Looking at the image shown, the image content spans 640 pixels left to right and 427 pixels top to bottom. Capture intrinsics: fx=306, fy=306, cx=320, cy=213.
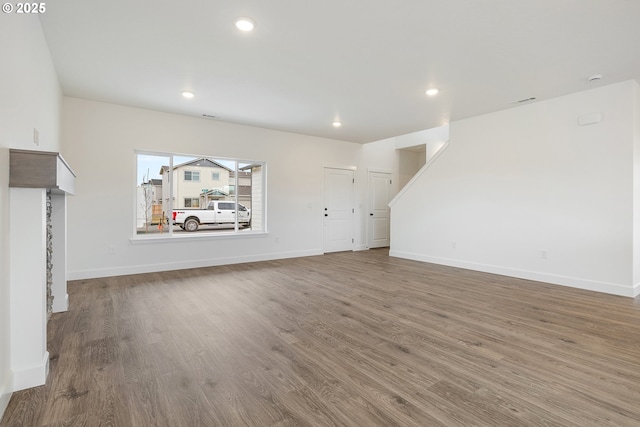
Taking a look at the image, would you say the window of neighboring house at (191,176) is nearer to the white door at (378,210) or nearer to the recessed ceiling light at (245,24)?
the recessed ceiling light at (245,24)

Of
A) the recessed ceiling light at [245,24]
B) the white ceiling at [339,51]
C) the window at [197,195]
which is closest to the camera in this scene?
the white ceiling at [339,51]

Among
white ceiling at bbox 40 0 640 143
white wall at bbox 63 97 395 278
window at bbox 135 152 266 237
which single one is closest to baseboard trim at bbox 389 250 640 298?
white ceiling at bbox 40 0 640 143

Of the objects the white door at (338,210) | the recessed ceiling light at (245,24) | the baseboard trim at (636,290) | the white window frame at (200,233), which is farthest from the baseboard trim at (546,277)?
the recessed ceiling light at (245,24)

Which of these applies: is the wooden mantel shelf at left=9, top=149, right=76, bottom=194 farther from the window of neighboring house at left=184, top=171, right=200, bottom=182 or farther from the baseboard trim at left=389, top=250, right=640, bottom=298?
the baseboard trim at left=389, top=250, right=640, bottom=298

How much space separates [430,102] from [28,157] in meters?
4.78

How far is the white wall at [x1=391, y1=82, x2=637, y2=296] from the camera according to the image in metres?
4.05

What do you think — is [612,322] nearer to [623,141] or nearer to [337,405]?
[623,141]

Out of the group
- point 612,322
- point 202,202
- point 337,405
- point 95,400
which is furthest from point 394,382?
point 202,202

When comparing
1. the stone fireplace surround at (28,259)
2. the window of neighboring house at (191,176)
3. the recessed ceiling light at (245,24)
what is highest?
the recessed ceiling light at (245,24)

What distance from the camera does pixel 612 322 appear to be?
10.1 feet

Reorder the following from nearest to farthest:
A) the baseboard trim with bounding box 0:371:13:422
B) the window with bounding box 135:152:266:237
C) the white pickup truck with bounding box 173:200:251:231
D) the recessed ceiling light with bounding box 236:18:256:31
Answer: the baseboard trim with bounding box 0:371:13:422 → the recessed ceiling light with bounding box 236:18:256:31 → the window with bounding box 135:152:266:237 → the white pickup truck with bounding box 173:200:251:231

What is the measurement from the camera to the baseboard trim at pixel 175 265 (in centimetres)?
476

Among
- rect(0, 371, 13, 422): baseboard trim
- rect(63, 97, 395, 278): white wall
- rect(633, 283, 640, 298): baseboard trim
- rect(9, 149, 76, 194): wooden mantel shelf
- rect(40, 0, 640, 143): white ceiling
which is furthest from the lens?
rect(63, 97, 395, 278): white wall

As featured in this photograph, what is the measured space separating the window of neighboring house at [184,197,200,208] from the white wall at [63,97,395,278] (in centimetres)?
106
